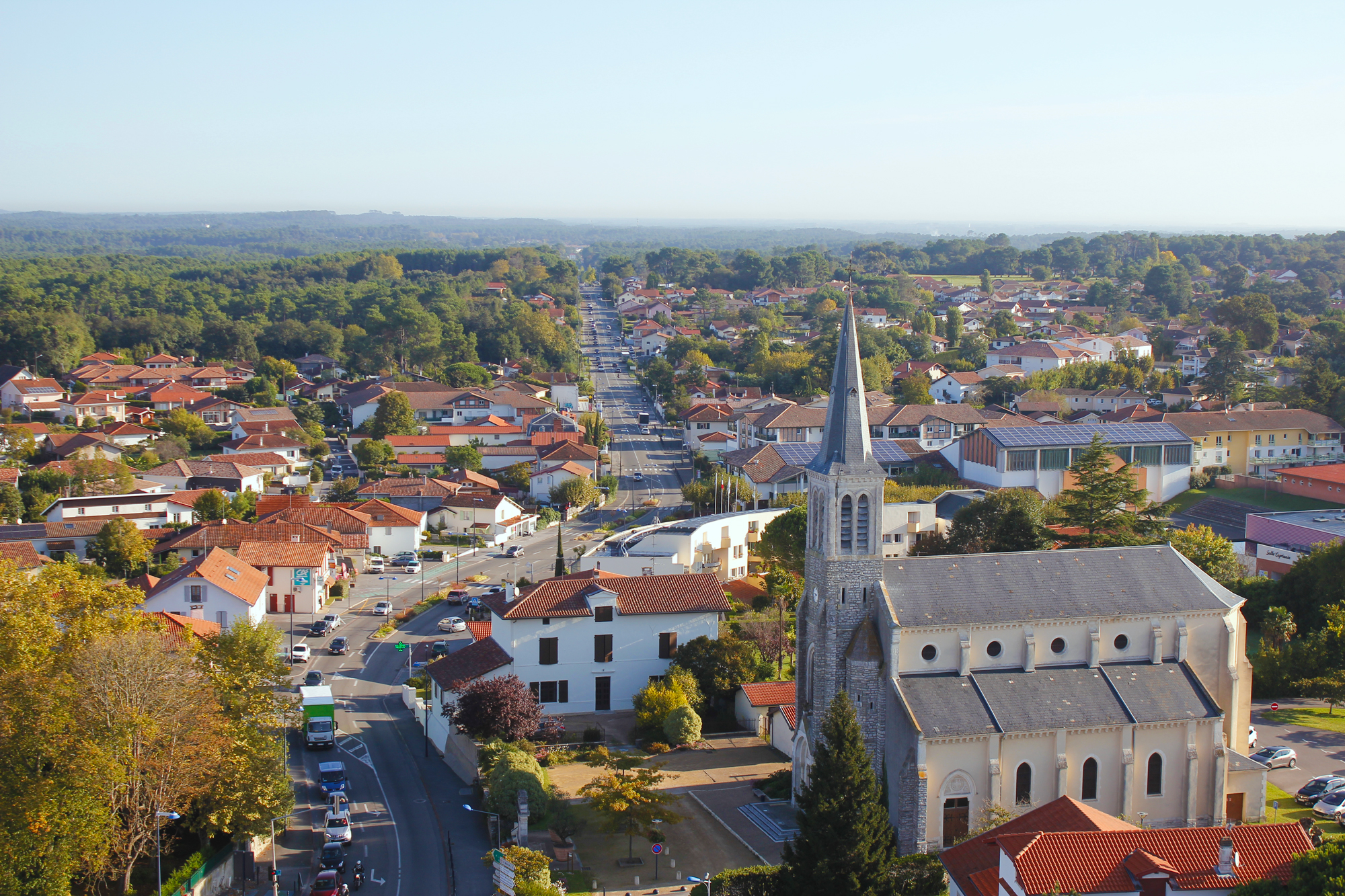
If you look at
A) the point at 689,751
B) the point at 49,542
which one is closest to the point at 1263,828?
the point at 689,751

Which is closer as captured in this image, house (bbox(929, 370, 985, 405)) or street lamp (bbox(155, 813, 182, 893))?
street lamp (bbox(155, 813, 182, 893))

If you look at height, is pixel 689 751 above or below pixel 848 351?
below

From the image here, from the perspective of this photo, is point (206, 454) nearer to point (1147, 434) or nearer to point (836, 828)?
point (1147, 434)

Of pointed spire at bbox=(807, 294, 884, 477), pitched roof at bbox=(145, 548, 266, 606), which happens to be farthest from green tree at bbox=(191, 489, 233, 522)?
pointed spire at bbox=(807, 294, 884, 477)

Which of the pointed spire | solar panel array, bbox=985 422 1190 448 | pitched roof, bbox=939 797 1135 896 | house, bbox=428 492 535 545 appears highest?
the pointed spire

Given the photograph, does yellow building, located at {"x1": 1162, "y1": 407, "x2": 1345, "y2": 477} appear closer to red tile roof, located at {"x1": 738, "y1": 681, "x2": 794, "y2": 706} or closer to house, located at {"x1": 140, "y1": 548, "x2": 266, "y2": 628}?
red tile roof, located at {"x1": 738, "y1": 681, "x2": 794, "y2": 706}

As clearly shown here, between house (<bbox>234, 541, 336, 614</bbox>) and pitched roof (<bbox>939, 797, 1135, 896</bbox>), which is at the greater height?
pitched roof (<bbox>939, 797, 1135, 896</bbox>)
